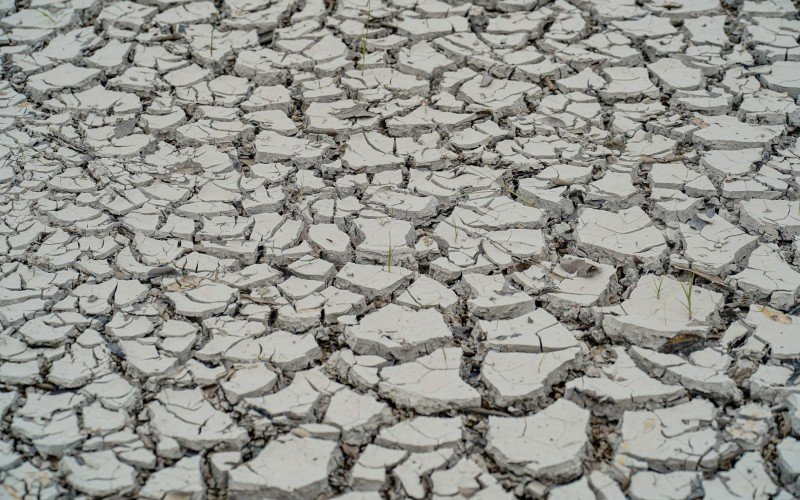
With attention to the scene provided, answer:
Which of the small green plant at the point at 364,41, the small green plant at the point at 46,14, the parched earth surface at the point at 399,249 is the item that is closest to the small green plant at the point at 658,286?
the parched earth surface at the point at 399,249

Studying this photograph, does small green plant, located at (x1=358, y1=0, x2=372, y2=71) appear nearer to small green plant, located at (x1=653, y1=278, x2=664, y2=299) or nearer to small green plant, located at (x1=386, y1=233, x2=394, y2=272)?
small green plant, located at (x1=386, y1=233, x2=394, y2=272)

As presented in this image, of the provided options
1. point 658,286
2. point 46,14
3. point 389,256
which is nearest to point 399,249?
point 389,256

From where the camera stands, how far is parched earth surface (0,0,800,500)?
189cm

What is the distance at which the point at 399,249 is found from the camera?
2490 millimetres

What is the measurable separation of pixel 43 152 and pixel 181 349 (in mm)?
1129

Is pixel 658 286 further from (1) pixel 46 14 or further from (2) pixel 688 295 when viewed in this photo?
(1) pixel 46 14

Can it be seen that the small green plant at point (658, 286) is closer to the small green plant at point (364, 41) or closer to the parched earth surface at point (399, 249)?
the parched earth surface at point (399, 249)

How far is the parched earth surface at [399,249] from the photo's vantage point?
1.89m

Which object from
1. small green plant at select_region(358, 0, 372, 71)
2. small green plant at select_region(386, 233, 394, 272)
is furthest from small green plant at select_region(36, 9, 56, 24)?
small green plant at select_region(386, 233, 394, 272)

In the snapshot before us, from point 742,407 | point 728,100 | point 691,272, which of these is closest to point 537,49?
point 728,100

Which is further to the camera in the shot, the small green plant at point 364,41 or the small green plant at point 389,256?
the small green plant at point 364,41

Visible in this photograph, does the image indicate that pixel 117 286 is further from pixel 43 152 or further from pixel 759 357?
pixel 759 357

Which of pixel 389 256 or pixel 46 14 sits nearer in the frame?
pixel 389 256

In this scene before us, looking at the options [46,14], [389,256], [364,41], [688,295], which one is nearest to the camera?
[688,295]
